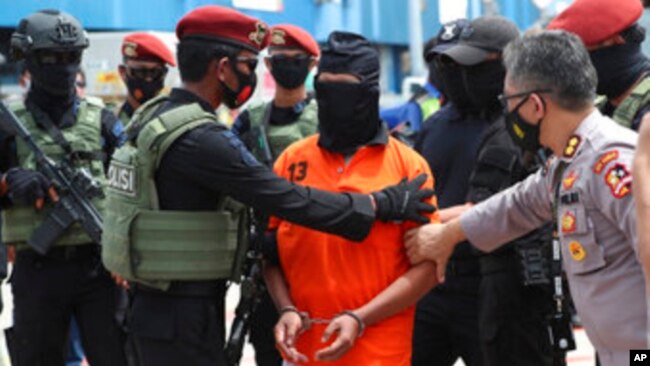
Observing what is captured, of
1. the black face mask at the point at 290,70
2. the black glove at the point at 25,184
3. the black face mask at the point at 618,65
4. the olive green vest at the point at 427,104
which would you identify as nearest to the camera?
the black face mask at the point at 618,65

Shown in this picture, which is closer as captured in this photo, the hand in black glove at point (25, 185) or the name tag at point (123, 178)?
the name tag at point (123, 178)

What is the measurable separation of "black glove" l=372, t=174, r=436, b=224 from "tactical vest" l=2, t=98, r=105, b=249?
2.20 metres

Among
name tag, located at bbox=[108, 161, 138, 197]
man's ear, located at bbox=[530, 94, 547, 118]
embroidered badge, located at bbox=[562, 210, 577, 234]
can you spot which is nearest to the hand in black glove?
name tag, located at bbox=[108, 161, 138, 197]

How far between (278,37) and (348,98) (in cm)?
265

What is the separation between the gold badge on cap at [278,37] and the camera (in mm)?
6686

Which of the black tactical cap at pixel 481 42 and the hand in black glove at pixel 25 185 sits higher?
the black tactical cap at pixel 481 42

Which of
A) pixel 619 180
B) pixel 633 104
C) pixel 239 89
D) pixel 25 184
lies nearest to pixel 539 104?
pixel 619 180

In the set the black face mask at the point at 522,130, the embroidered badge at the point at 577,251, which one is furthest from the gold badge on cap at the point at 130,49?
the embroidered badge at the point at 577,251

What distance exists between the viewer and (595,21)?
4418mm

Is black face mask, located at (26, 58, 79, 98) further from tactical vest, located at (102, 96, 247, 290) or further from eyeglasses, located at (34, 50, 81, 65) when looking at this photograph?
tactical vest, located at (102, 96, 247, 290)

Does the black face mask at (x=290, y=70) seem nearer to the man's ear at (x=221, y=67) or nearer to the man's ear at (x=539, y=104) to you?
the man's ear at (x=221, y=67)

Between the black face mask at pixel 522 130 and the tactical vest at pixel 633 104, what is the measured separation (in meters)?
0.71

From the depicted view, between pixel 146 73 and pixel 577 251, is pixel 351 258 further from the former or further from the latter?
pixel 146 73

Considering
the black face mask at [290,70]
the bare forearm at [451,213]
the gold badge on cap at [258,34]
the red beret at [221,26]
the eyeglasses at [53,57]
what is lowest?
the black face mask at [290,70]
